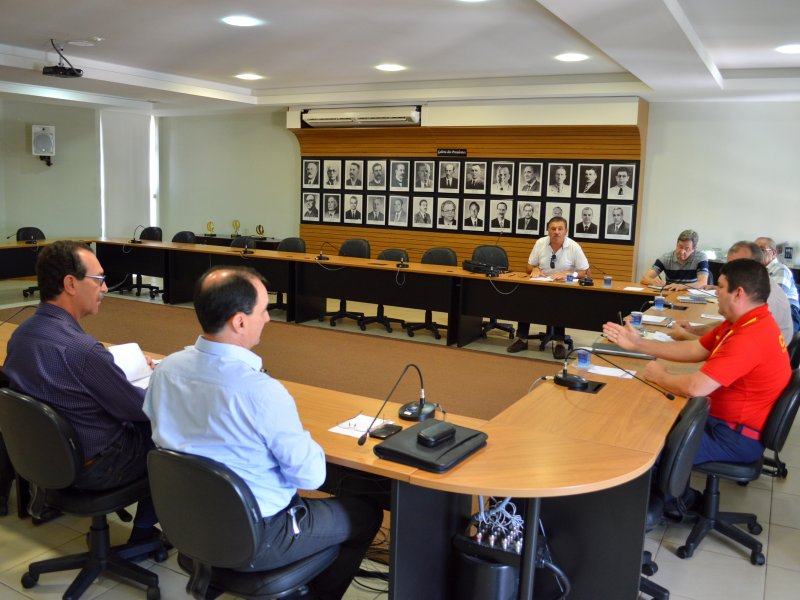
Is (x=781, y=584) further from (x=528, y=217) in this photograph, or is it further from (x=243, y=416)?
(x=528, y=217)

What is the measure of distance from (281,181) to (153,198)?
2806 mm

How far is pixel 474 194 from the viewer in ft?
32.3

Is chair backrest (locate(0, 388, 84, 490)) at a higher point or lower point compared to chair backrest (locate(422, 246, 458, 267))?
lower

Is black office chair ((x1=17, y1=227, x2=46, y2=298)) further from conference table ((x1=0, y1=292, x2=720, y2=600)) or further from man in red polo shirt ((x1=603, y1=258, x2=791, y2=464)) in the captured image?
man in red polo shirt ((x1=603, y1=258, x2=791, y2=464))

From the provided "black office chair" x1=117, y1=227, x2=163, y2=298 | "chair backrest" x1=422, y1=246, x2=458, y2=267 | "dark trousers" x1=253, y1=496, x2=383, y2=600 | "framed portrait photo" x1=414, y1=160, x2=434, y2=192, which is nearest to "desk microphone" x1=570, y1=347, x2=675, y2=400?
"dark trousers" x1=253, y1=496, x2=383, y2=600

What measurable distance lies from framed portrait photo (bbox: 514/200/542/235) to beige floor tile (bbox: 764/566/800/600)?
6656 millimetres

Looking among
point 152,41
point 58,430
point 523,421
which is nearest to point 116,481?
point 58,430

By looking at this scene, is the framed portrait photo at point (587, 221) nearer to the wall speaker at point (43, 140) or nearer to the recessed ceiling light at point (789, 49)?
the recessed ceiling light at point (789, 49)

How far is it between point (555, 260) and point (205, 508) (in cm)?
572

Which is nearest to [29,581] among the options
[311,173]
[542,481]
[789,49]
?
[542,481]

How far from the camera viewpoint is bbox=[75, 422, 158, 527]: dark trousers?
8.56 ft

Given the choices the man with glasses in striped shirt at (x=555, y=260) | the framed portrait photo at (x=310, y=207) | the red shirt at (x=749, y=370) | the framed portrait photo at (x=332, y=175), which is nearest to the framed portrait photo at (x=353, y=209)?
the framed portrait photo at (x=332, y=175)

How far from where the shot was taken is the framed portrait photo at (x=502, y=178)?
9562 millimetres

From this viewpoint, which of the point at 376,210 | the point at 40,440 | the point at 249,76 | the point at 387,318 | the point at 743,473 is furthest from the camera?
the point at 376,210
